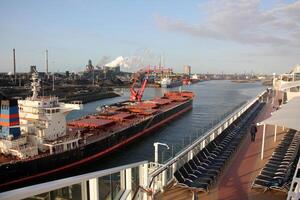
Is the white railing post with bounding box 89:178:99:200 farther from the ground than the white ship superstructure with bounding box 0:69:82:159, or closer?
farther from the ground

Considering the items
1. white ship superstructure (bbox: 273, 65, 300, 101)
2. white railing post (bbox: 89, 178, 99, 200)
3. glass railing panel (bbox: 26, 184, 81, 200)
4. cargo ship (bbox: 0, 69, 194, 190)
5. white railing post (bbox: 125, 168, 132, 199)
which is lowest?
cargo ship (bbox: 0, 69, 194, 190)

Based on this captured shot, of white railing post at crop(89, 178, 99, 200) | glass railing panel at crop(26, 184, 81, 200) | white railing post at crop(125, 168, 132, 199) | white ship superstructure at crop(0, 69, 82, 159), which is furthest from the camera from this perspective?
white ship superstructure at crop(0, 69, 82, 159)

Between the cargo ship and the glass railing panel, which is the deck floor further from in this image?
the cargo ship

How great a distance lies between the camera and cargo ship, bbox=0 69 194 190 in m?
14.1

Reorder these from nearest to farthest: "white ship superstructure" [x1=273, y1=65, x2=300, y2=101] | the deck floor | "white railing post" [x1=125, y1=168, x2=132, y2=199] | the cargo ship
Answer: "white railing post" [x1=125, y1=168, x2=132, y2=199] < the deck floor < the cargo ship < "white ship superstructure" [x1=273, y1=65, x2=300, y2=101]

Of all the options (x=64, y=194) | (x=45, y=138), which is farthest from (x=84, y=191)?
(x=45, y=138)

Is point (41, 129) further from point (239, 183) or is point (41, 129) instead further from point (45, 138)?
point (239, 183)

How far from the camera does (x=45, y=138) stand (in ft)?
54.5

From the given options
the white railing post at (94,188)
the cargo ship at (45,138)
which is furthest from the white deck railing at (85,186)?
the cargo ship at (45,138)

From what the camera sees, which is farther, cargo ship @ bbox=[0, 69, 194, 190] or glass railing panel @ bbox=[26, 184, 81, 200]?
cargo ship @ bbox=[0, 69, 194, 190]

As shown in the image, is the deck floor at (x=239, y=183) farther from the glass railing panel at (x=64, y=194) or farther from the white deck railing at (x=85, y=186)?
the glass railing panel at (x=64, y=194)

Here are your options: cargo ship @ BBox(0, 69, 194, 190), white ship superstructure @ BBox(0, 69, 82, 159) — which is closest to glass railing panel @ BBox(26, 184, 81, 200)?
cargo ship @ BBox(0, 69, 194, 190)

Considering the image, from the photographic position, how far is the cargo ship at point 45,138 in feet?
46.4

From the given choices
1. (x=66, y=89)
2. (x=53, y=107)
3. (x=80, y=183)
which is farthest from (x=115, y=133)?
(x=66, y=89)
